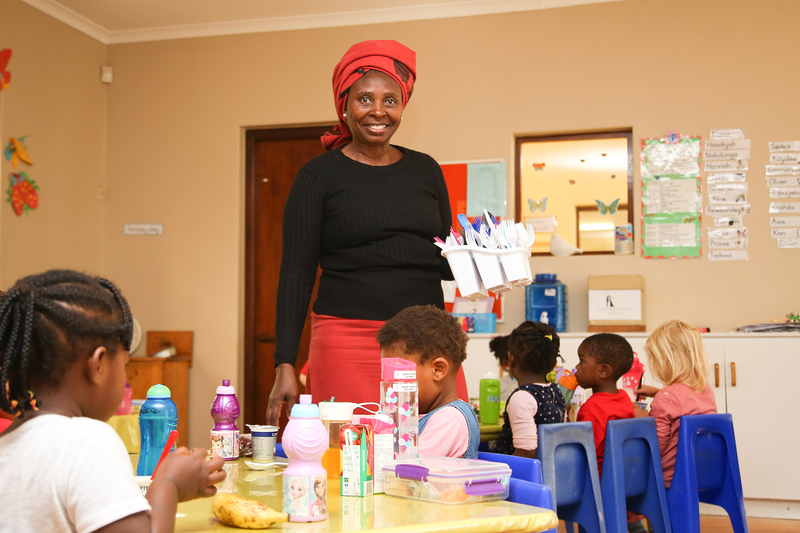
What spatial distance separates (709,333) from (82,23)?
15.4ft

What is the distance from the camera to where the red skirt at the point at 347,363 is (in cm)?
172

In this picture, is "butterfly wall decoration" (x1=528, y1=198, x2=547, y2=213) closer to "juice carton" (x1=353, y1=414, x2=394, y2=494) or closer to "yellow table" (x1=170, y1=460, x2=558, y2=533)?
"juice carton" (x1=353, y1=414, x2=394, y2=494)

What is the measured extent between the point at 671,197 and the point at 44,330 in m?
4.27

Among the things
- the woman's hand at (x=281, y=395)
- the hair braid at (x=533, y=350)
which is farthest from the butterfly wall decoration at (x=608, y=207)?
the woman's hand at (x=281, y=395)

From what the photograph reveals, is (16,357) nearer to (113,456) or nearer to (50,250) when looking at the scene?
(113,456)

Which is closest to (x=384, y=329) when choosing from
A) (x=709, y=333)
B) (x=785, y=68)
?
(x=709, y=333)

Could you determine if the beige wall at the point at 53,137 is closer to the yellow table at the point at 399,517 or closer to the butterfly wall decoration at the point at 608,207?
the butterfly wall decoration at the point at 608,207

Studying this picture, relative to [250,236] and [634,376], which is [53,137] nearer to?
[250,236]

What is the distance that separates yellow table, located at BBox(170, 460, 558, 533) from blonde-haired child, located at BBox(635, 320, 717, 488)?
73.7 inches

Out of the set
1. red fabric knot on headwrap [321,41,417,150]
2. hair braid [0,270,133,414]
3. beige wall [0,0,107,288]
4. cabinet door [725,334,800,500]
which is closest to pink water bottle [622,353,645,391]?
cabinet door [725,334,800,500]

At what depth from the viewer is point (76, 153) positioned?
17.1 feet

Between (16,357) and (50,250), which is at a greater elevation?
(50,250)

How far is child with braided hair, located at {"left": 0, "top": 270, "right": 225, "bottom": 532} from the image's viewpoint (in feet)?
2.82

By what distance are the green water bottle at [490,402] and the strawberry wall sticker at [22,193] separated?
3.48 meters
